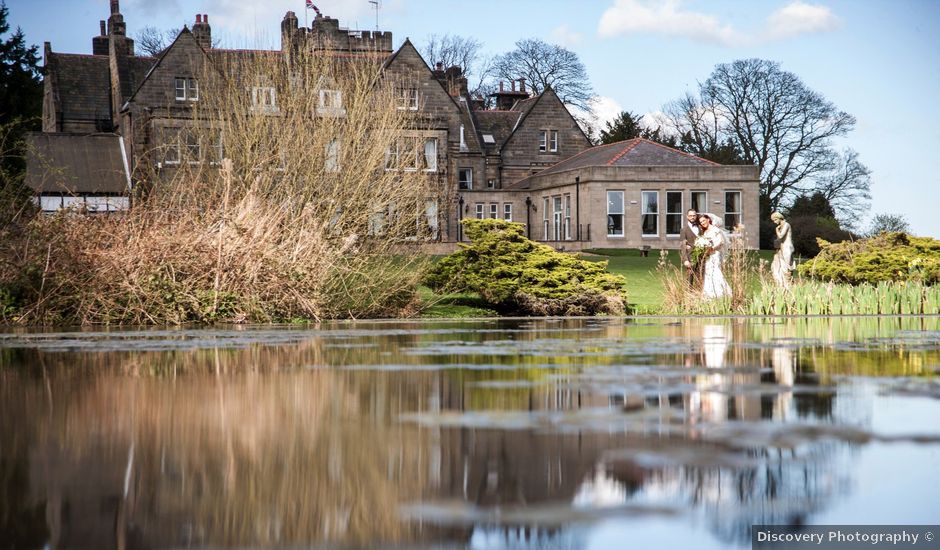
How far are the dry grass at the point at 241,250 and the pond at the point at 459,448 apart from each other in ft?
25.0

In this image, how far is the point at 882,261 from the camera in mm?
29984

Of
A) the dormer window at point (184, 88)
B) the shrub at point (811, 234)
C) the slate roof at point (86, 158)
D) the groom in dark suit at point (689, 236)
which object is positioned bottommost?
the groom in dark suit at point (689, 236)

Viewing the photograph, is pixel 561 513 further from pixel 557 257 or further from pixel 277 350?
pixel 557 257

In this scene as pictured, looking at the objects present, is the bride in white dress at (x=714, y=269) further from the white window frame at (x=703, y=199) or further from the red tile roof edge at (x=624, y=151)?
the white window frame at (x=703, y=199)

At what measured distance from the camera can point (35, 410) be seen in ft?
25.8

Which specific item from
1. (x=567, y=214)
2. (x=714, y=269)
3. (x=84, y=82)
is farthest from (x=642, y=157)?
(x=714, y=269)

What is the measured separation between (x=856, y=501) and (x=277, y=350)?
30.0 feet

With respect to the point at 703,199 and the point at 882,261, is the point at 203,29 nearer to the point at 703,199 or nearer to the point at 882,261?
the point at 703,199

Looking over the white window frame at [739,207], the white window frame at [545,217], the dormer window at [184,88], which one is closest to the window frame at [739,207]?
the white window frame at [739,207]

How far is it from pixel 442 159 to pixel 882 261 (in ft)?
127

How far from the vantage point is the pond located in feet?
14.7

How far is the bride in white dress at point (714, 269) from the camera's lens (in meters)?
24.9

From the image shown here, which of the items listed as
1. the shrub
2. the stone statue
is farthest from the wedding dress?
the shrub

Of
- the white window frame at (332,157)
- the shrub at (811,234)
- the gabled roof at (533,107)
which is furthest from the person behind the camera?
the gabled roof at (533,107)
